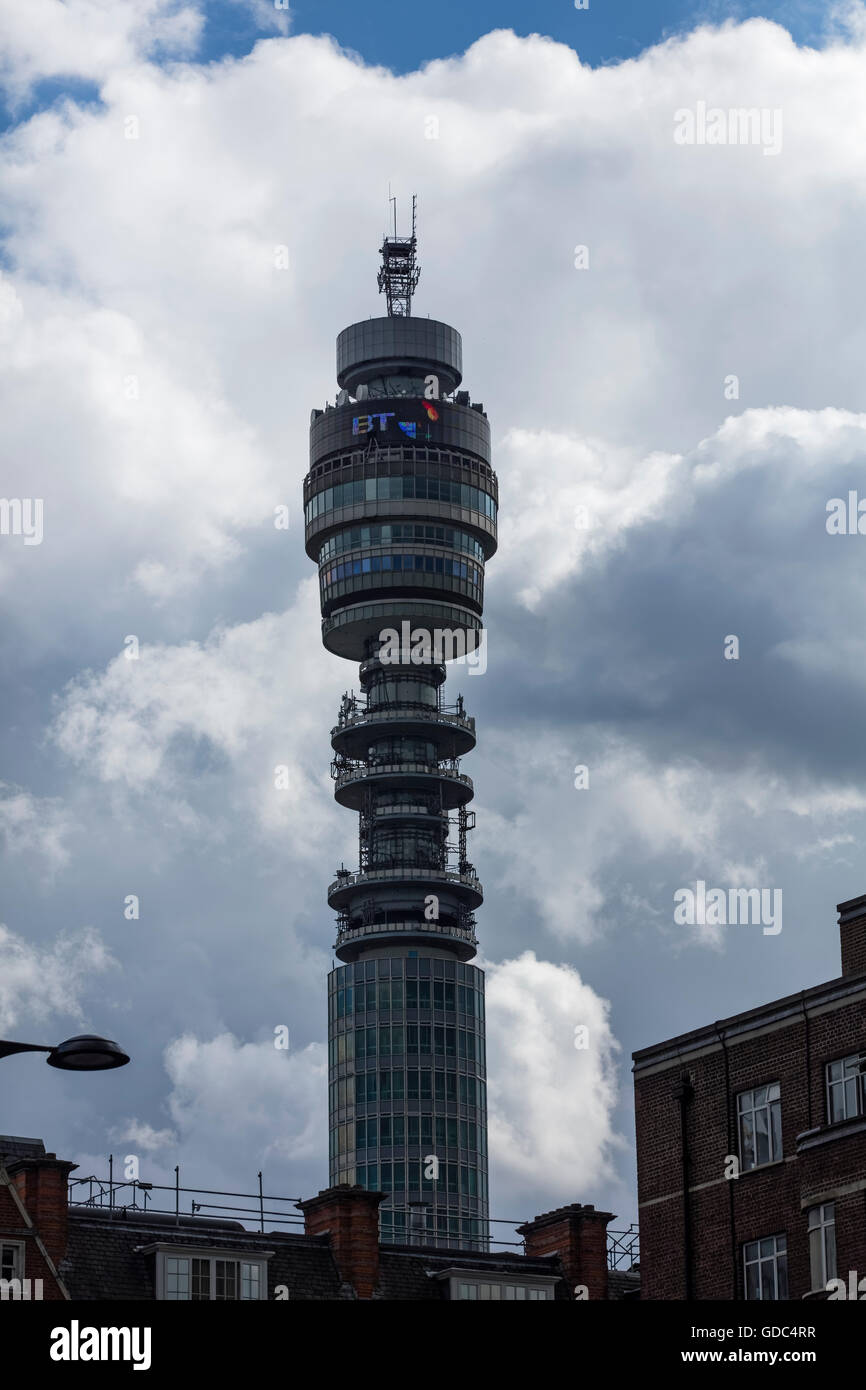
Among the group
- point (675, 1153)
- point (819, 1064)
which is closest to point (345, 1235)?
point (675, 1153)

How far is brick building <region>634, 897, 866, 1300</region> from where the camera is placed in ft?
196

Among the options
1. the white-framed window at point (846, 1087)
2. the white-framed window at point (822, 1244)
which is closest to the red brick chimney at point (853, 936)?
the white-framed window at point (846, 1087)

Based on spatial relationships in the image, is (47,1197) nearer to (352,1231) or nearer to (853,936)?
(352,1231)

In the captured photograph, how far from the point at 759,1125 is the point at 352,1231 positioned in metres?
23.3

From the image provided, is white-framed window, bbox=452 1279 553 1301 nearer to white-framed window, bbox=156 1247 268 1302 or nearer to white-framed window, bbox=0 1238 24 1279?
white-framed window, bbox=156 1247 268 1302

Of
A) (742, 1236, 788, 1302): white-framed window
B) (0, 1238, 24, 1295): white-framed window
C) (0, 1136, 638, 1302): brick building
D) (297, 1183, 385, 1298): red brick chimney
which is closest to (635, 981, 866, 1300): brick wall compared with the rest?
(742, 1236, 788, 1302): white-framed window

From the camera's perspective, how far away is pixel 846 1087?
202 feet

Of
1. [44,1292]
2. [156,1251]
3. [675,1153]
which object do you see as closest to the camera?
[675,1153]

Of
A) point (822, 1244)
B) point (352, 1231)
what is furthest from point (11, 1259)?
point (822, 1244)

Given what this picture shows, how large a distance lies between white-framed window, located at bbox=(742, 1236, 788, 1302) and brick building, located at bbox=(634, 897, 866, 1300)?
1.5 inches

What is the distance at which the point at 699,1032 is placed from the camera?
6738 cm
